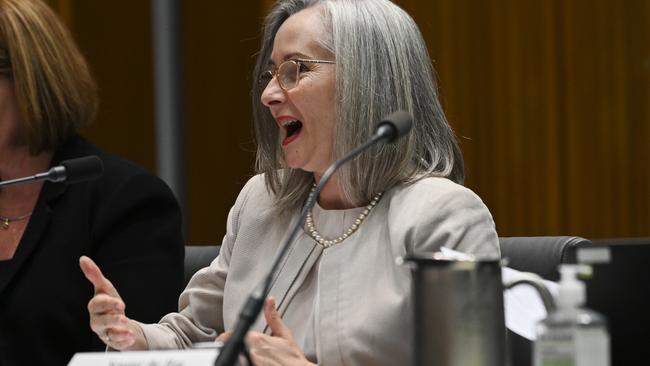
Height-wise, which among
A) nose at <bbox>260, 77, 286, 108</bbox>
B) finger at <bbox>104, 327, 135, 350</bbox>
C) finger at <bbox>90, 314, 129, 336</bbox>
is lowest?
finger at <bbox>104, 327, 135, 350</bbox>

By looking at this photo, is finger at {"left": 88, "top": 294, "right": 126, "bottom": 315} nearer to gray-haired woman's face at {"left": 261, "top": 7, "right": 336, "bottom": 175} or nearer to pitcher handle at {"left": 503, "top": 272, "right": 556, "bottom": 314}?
gray-haired woman's face at {"left": 261, "top": 7, "right": 336, "bottom": 175}

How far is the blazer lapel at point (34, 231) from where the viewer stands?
2391mm

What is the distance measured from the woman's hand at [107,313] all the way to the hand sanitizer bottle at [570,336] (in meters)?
0.91

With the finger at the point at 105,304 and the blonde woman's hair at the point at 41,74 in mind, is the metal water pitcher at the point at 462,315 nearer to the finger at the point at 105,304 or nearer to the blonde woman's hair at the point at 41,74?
the finger at the point at 105,304

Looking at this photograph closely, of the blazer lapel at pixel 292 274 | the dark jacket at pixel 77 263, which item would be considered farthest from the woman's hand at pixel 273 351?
the dark jacket at pixel 77 263

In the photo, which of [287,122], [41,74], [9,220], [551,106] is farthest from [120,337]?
[551,106]

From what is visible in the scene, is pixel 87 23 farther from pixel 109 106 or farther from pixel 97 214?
pixel 97 214

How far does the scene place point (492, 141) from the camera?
11.6 ft

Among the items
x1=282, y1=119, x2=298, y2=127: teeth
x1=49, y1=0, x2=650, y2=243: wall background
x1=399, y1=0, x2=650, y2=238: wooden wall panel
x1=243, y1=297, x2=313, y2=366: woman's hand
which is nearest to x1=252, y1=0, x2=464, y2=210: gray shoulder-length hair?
x1=282, y1=119, x2=298, y2=127: teeth

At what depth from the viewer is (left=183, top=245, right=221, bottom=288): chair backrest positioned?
8.69 feet

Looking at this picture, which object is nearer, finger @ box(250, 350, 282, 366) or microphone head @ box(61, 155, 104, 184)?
finger @ box(250, 350, 282, 366)

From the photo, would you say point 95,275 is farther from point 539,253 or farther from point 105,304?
point 539,253

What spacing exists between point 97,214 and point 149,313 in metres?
0.26

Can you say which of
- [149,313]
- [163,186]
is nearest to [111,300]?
[149,313]
